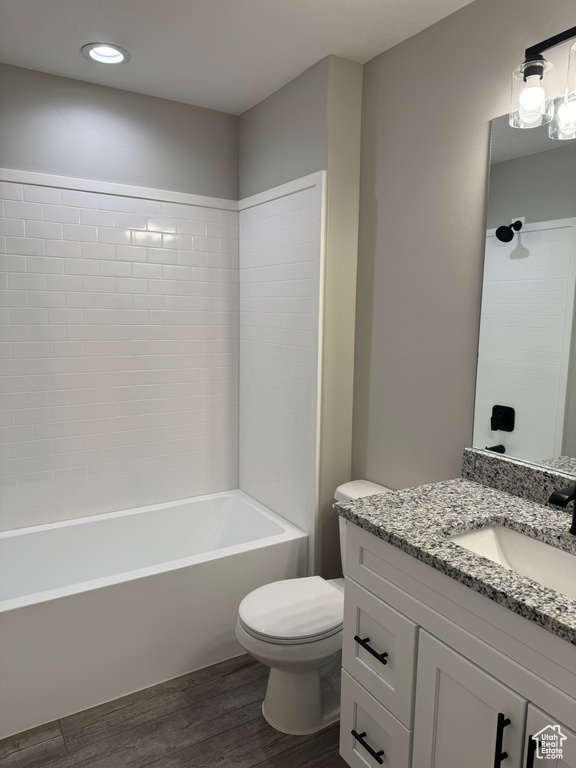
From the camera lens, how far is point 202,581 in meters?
2.42

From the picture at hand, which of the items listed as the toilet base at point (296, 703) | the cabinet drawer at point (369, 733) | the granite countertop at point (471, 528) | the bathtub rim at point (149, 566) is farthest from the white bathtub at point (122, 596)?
the granite countertop at point (471, 528)

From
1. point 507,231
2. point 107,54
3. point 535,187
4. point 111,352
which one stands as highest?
point 107,54

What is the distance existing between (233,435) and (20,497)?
118cm

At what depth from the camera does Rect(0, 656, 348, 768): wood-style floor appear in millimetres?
1943

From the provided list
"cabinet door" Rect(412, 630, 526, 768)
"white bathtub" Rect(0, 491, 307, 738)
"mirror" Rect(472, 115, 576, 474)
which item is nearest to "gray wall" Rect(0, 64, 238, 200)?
"mirror" Rect(472, 115, 576, 474)

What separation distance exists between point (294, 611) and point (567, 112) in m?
1.89

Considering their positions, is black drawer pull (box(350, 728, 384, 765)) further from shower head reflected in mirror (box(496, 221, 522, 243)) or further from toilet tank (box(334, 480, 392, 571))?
shower head reflected in mirror (box(496, 221, 522, 243))

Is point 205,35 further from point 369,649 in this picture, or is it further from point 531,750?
point 531,750

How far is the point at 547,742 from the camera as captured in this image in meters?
1.09

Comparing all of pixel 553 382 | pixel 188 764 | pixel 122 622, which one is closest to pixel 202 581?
pixel 122 622

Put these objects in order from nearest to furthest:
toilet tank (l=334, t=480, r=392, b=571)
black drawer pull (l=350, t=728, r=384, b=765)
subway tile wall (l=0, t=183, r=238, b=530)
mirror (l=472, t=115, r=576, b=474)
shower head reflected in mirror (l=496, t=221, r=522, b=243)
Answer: black drawer pull (l=350, t=728, r=384, b=765) → mirror (l=472, t=115, r=576, b=474) → shower head reflected in mirror (l=496, t=221, r=522, b=243) → toilet tank (l=334, t=480, r=392, b=571) → subway tile wall (l=0, t=183, r=238, b=530)

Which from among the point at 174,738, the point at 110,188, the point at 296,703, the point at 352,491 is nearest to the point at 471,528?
the point at 352,491

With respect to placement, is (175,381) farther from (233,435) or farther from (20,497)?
(20,497)

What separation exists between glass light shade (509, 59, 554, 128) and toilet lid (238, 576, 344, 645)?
1793 millimetres
